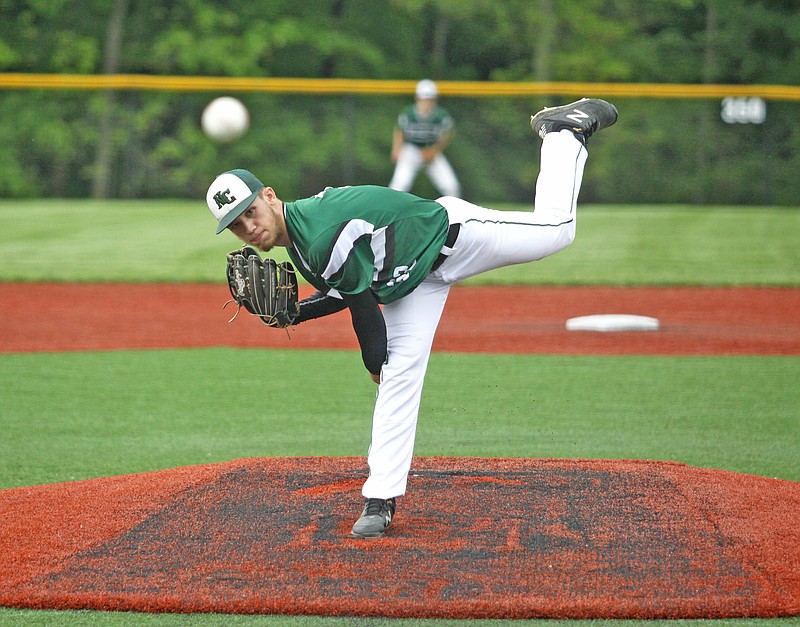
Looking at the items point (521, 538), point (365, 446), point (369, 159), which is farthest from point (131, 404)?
point (369, 159)

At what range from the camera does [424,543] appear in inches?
146

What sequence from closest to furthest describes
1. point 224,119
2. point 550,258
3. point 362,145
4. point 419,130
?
point 550,258
point 419,130
point 224,119
point 362,145

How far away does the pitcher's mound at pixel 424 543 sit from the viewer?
319cm

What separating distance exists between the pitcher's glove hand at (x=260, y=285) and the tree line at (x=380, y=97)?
50.4ft

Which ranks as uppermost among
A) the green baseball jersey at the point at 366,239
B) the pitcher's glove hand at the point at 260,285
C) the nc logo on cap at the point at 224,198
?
the nc logo on cap at the point at 224,198

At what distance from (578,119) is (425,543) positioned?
1.80 m

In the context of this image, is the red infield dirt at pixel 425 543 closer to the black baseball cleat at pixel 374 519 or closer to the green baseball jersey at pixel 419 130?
the black baseball cleat at pixel 374 519

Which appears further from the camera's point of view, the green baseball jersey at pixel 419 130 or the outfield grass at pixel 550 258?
the green baseball jersey at pixel 419 130

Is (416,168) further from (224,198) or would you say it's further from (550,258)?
(224,198)

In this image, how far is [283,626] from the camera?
3037mm

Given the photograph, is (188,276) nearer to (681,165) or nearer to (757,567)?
(757,567)

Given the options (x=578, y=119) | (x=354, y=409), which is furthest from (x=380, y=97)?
(x=578, y=119)

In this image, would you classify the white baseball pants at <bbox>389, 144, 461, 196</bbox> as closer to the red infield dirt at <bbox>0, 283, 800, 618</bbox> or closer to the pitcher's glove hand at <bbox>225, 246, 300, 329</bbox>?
the red infield dirt at <bbox>0, 283, 800, 618</bbox>

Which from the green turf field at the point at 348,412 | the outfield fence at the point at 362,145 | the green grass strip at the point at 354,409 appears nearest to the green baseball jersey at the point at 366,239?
the green turf field at the point at 348,412
